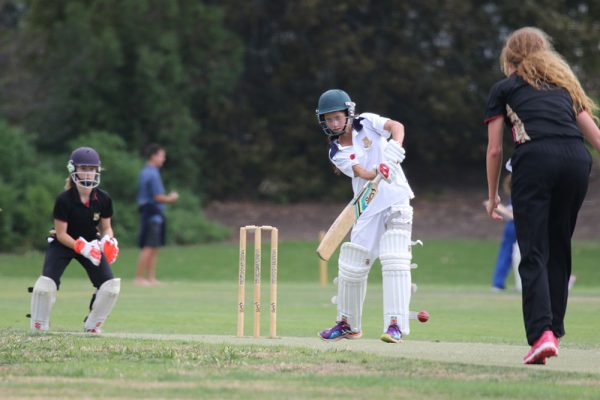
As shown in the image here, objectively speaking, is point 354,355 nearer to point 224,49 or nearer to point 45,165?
point 45,165

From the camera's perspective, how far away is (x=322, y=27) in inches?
1108

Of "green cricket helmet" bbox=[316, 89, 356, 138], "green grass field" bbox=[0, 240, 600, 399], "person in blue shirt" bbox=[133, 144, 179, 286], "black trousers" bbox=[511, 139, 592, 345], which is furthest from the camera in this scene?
"person in blue shirt" bbox=[133, 144, 179, 286]

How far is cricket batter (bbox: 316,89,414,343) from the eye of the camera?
25.3 ft

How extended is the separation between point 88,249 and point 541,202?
362cm

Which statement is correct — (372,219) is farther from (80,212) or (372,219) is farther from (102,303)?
(80,212)

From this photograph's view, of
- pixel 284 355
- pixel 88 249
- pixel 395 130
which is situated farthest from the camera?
pixel 88 249

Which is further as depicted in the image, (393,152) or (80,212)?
(80,212)

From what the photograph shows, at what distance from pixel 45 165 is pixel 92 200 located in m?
15.1

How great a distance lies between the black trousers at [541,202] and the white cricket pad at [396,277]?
3.77 feet

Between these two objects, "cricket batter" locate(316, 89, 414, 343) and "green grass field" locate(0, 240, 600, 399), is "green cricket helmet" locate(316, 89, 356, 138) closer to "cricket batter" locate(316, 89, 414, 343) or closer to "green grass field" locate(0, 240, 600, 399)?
"cricket batter" locate(316, 89, 414, 343)

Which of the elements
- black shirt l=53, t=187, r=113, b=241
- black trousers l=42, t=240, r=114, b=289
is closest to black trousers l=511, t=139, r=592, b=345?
black trousers l=42, t=240, r=114, b=289

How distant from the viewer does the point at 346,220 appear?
26.2 feet

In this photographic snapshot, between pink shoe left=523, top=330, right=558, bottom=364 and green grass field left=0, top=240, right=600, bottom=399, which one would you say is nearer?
green grass field left=0, top=240, right=600, bottom=399

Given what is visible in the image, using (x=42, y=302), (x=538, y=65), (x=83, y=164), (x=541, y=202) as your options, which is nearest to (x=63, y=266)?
(x=42, y=302)
